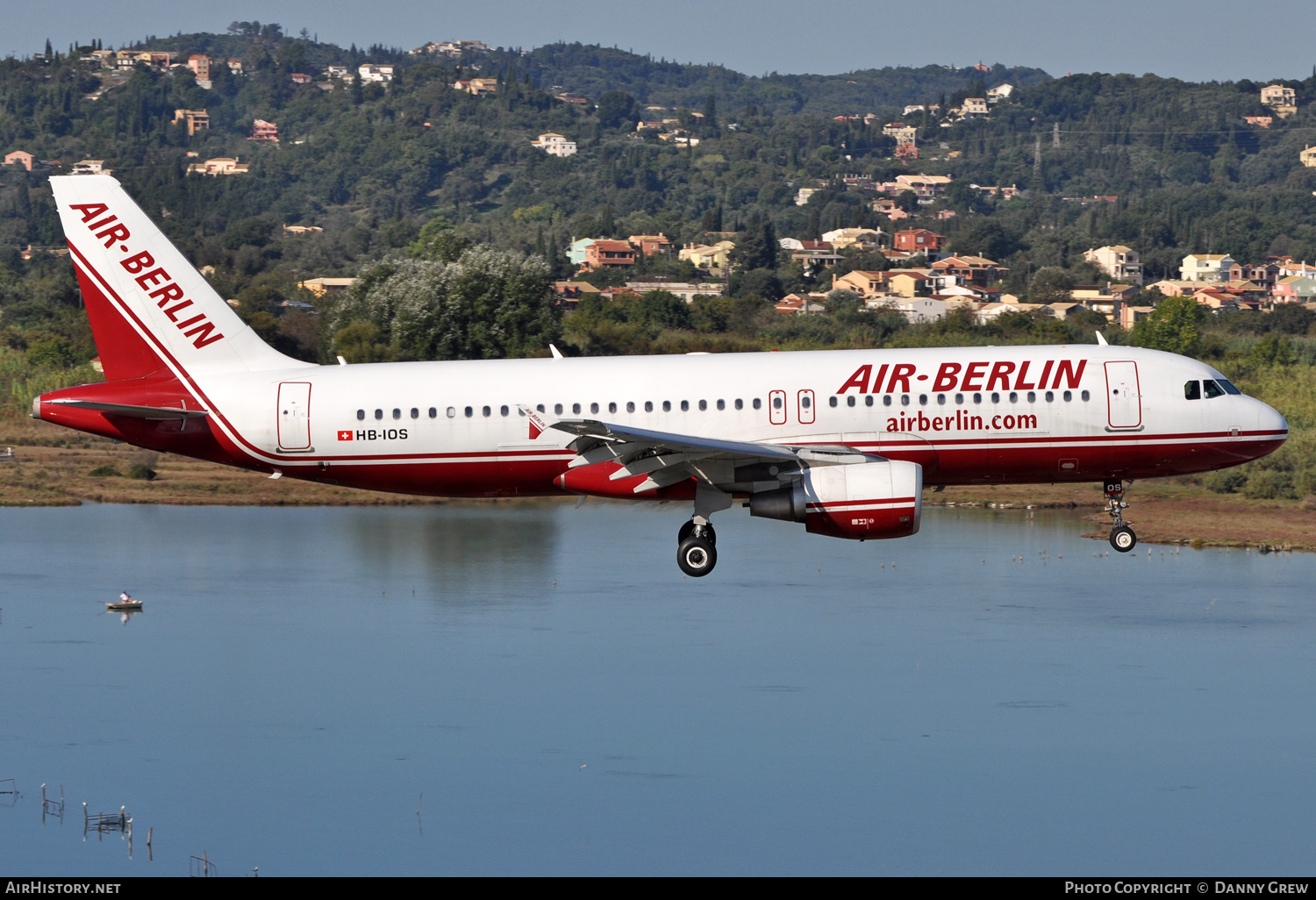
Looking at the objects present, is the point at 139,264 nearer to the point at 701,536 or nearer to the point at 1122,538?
the point at 701,536

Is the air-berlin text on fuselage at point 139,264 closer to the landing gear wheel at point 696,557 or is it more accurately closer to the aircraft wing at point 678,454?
the aircraft wing at point 678,454

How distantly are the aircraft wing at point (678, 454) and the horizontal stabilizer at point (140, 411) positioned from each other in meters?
10.5

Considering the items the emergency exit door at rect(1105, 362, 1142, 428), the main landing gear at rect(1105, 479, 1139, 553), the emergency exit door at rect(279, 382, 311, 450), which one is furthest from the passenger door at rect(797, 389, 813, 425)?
the emergency exit door at rect(279, 382, 311, 450)

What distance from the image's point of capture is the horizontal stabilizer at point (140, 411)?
45.6 meters

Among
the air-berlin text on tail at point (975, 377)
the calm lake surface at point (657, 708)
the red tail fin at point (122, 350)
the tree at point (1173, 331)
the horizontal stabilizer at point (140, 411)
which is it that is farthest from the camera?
the tree at point (1173, 331)

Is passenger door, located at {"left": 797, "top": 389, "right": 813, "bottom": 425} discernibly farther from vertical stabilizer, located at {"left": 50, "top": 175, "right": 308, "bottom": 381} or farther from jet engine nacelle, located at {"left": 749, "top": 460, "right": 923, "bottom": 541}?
vertical stabilizer, located at {"left": 50, "top": 175, "right": 308, "bottom": 381}

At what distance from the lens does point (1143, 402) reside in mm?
44875

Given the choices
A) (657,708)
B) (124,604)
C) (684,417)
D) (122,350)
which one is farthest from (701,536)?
(124,604)

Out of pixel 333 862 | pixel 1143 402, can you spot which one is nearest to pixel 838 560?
pixel 333 862

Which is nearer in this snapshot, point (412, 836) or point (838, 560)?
point (412, 836)

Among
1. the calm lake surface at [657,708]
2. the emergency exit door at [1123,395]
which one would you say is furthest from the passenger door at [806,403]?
the calm lake surface at [657,708]

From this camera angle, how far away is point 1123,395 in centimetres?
4475
